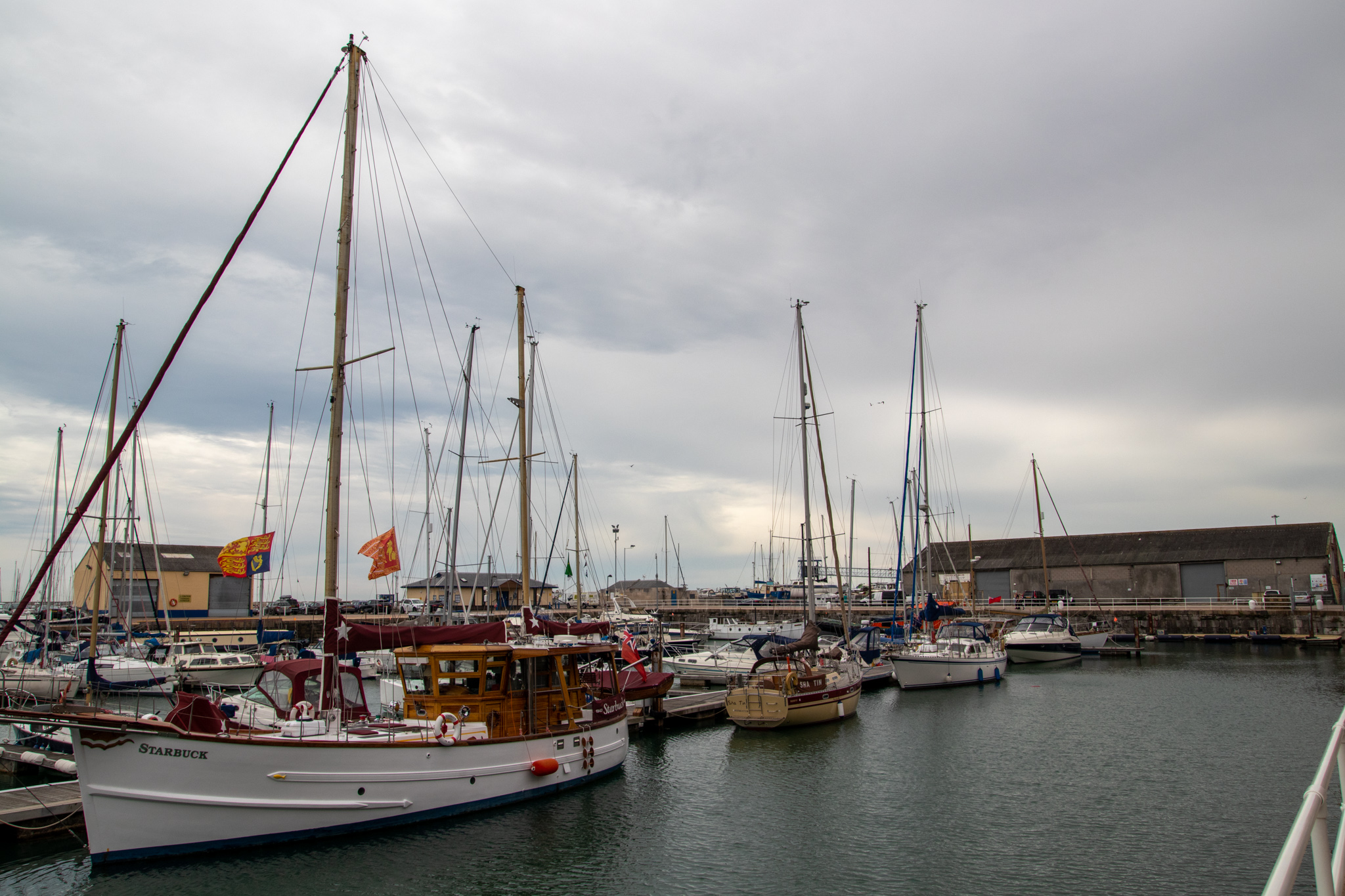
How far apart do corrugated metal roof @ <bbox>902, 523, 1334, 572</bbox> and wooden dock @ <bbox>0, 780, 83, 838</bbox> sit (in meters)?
56.9

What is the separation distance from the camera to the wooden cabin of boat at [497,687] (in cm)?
1948

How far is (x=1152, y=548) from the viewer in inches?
3091

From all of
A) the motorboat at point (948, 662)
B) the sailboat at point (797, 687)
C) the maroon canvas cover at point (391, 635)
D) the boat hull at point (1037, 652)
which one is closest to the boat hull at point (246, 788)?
the maroon canvas cover at point (391, 635)

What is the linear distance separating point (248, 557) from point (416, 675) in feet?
35.3

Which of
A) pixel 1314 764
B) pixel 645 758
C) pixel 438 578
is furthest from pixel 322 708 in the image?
pixel 438 578

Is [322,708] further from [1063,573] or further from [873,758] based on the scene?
[1063,573]

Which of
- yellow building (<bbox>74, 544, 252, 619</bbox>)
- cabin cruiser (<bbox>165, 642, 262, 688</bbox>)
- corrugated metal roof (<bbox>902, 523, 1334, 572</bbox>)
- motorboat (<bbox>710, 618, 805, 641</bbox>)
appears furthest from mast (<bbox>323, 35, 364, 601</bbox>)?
yellow building (<bbox>74, 544, 252, 619</bbox>)

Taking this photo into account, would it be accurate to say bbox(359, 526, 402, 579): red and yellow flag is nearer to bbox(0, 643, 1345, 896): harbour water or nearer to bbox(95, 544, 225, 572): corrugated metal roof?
bbox(0, 643, 1345, 896): harbour water

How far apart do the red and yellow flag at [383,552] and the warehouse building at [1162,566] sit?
50.7m

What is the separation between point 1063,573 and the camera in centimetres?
8131

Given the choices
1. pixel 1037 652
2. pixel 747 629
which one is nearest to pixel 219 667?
pixel 747 629

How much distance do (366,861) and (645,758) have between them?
11.7 m

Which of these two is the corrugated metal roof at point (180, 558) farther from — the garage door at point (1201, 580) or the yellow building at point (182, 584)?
the garage door at point (1201, 580)

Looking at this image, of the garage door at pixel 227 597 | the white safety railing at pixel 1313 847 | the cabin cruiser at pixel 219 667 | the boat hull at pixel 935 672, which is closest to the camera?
the white safety railing at pixel 1313 847
